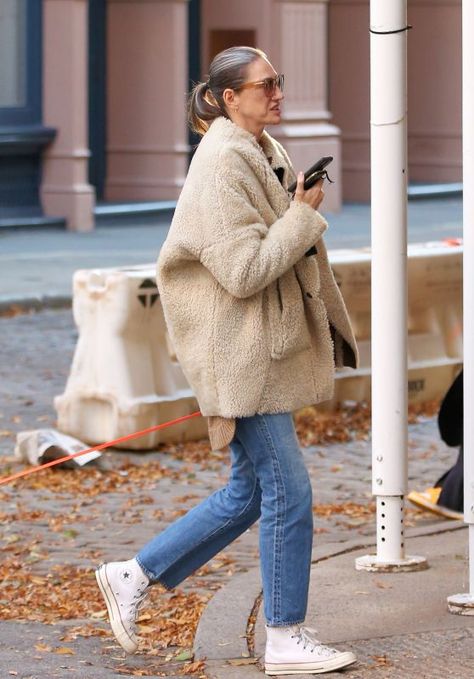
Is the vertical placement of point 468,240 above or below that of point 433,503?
above

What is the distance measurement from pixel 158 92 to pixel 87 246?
437cm

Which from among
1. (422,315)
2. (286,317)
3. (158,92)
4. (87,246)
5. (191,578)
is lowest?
(191,578)

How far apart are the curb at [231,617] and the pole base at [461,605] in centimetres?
66

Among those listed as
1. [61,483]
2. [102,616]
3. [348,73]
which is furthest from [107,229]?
[102,616]

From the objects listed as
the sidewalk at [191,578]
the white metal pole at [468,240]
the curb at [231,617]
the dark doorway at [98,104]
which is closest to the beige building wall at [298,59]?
the dark doorway at [98,104]

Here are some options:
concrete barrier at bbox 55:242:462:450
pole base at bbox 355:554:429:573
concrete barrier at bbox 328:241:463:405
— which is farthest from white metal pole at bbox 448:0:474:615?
concrete barrier at bbox 328:241:463:405

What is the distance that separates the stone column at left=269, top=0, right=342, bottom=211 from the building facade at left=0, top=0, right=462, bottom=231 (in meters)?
0.02

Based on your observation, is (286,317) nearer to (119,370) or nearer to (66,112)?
(119,370)

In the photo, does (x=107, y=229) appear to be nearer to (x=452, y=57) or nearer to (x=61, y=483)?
(x=452, y=57)

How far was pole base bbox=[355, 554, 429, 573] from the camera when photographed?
603 centimetres

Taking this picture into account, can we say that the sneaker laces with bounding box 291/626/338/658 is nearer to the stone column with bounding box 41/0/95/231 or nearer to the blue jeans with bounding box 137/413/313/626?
the blue jeans with bounding box 137/413/313/626

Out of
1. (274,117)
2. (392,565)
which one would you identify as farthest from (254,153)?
(392,565)

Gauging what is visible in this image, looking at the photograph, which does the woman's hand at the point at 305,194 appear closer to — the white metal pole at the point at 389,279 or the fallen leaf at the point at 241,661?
the white metal pole at the point at 389,279

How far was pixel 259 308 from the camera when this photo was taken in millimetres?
4855
